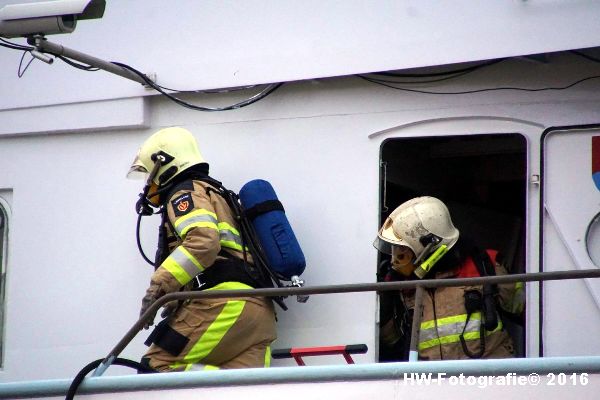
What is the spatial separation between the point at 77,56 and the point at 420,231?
2118 millimetres

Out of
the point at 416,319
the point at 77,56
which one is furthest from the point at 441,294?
the point at 77,56

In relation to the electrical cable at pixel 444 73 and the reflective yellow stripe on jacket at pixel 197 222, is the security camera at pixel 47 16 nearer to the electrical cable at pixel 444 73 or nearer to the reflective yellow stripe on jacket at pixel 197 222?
the reflective yellow stripe on jacket at pixel 197 222

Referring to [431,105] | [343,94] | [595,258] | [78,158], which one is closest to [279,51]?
[343,94]

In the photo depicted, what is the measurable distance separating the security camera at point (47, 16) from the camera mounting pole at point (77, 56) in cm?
5

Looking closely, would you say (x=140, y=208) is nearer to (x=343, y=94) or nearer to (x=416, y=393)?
(x=343, y=94)

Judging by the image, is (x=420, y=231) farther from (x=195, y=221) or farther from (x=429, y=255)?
(x=195, y=221)

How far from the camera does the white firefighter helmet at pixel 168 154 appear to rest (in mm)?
7121

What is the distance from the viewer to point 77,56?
282 inches

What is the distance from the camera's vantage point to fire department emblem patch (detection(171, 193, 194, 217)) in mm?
6789

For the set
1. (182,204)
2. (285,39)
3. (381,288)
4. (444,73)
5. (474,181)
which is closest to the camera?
(381,288)

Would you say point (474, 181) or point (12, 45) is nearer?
point (12, 45)

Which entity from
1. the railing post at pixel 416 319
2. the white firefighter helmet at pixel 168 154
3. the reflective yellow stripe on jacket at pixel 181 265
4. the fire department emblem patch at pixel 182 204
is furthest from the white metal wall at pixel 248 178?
the railing post at pixel 416 319

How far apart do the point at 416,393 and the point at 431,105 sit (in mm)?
1976

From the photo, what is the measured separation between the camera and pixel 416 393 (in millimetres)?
5680
